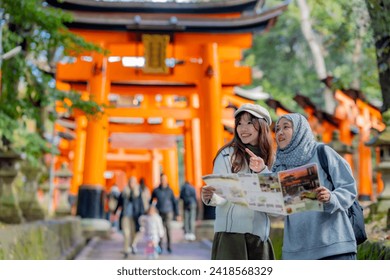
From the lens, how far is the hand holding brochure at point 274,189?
105 inches

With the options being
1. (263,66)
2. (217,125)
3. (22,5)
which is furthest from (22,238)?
(263,66)

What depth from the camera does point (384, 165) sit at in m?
5.77

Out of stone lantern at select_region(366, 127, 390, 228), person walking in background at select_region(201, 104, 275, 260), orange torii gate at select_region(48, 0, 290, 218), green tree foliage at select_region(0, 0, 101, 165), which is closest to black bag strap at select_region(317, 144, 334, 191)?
person walking in background at select_region(201, 104, 275, 260)

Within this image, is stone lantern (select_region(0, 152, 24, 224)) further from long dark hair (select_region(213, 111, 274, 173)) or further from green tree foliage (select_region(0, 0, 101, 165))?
long dark hair (select_region(213, 111, 274, 173))

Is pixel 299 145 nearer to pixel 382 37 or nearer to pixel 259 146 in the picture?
pixel 259 146

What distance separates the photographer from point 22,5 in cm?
560

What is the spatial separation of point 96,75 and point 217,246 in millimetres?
7365

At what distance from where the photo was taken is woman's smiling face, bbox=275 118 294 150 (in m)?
2.92

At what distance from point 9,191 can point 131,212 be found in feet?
5.21

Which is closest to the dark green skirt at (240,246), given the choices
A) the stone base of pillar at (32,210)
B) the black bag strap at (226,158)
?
the black bag strap at (226,158)

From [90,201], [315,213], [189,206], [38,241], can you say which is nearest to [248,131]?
[315,213]

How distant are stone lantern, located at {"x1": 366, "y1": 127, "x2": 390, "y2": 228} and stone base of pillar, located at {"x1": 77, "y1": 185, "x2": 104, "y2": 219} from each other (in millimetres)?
5570

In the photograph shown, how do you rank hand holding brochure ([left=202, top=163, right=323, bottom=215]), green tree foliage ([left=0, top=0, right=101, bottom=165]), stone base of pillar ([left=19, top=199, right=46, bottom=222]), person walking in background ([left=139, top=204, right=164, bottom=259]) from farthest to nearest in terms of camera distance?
stone base of pillar ([left=19, top=199, right=46, bottom=222]), person walking in background ([left=139, top=204, right=164, bottom=259]), green tree foliage ([left=0, top=0, right=101, bottom=165]), hand holding brochure ([left=202, top=163, right=323, bottom=215])

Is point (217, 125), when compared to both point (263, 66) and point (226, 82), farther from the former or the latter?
point (263, 66)
